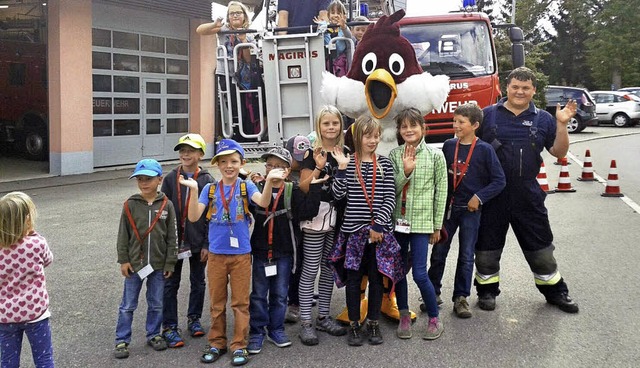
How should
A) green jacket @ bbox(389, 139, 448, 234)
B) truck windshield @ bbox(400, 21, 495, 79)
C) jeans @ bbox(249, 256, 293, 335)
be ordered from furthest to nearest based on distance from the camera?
truck windshield @ bbox(400, 21, 495, 79)
green jacket @ bbox(389, 139, 448, 234)
jeans @ bbox(249, 256, 293, 335)

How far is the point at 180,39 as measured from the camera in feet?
54.3

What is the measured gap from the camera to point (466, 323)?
15.9 feet

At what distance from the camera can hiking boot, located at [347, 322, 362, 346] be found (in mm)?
4406

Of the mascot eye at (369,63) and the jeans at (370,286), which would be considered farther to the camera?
the mascot eye at (369,63)

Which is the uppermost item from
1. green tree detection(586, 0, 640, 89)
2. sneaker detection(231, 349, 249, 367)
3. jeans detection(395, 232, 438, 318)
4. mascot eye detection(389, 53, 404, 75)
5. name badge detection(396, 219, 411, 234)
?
green tree detection(586, 0, 640, 89)

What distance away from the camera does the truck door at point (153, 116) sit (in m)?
15.7

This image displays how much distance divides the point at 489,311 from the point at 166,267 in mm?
2585

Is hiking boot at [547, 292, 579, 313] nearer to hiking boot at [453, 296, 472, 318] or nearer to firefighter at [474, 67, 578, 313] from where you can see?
firefighter at [474, 67, 578, 313]

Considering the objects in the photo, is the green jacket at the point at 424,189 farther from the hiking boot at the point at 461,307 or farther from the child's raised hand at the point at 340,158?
the hiking boot at the point at 461,307

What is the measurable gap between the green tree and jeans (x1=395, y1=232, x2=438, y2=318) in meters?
43.8

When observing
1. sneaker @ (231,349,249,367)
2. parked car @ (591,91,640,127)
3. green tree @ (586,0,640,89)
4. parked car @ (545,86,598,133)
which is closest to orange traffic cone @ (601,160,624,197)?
sneaker @ (231,349,249,367)

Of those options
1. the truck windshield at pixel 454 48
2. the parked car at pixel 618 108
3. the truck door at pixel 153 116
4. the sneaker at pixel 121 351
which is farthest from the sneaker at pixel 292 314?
the parked car at pixel 618 108

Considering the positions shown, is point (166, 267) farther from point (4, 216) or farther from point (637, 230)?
point (637, 230)

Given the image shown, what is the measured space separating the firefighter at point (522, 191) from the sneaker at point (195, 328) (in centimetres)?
226
